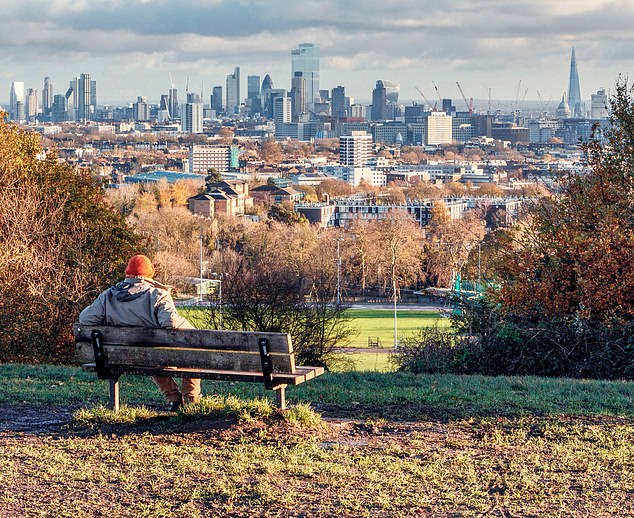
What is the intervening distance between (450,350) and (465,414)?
465 centimetres

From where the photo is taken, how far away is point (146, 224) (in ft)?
198

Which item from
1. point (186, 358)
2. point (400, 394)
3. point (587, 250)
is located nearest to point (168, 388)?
point (186, 358)

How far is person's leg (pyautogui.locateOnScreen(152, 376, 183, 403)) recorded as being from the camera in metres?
6.80

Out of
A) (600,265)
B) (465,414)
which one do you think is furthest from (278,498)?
(600,265)

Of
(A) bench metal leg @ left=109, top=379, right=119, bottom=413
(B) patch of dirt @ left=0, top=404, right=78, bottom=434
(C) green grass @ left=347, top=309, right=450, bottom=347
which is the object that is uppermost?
(A) bench metal leg @ left=109, top=379, right=119, bottom=413

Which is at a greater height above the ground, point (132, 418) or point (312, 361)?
point (132, 418)

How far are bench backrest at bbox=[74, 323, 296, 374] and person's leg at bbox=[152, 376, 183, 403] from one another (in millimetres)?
278

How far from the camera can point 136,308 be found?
6.63 metres

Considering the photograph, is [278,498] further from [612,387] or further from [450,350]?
[450,350]

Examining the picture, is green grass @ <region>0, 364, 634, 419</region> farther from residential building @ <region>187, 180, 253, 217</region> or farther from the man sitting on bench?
residential building @ <region>187, 180, 253, 217</region>

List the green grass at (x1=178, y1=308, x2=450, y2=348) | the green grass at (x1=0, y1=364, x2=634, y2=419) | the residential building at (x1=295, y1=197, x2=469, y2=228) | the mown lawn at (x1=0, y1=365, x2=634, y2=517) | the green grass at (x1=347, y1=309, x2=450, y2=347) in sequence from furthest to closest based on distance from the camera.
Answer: the residential building at (x1=295, y1=197, x2=469, y2=228) → the green grass at (x1=347, y1=309, x2=450, y2=347) → the green grass at (x1=178, y1=308, x2=450, y2=348) → the green grass at (x1=0, y1=364, x2=634, y2=419) → the mown lawn at (x1=0, y1=365, x2=634, y2=517)

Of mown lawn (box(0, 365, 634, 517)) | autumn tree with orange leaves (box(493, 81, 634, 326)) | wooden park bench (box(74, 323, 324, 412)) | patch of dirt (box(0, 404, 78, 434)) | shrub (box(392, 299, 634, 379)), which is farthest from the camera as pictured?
autumn tree with orange leaves (box(493, 81, 634, 326))

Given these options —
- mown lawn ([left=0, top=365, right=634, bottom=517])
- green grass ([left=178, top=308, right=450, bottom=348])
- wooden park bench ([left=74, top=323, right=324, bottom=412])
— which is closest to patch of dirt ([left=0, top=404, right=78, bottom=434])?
mown lawn ([left=0, top=365, right=634, bottom=517])

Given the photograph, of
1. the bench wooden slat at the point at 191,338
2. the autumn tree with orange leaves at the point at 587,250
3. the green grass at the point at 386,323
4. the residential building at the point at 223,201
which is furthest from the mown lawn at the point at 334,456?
the residential building at the point at 223,201
